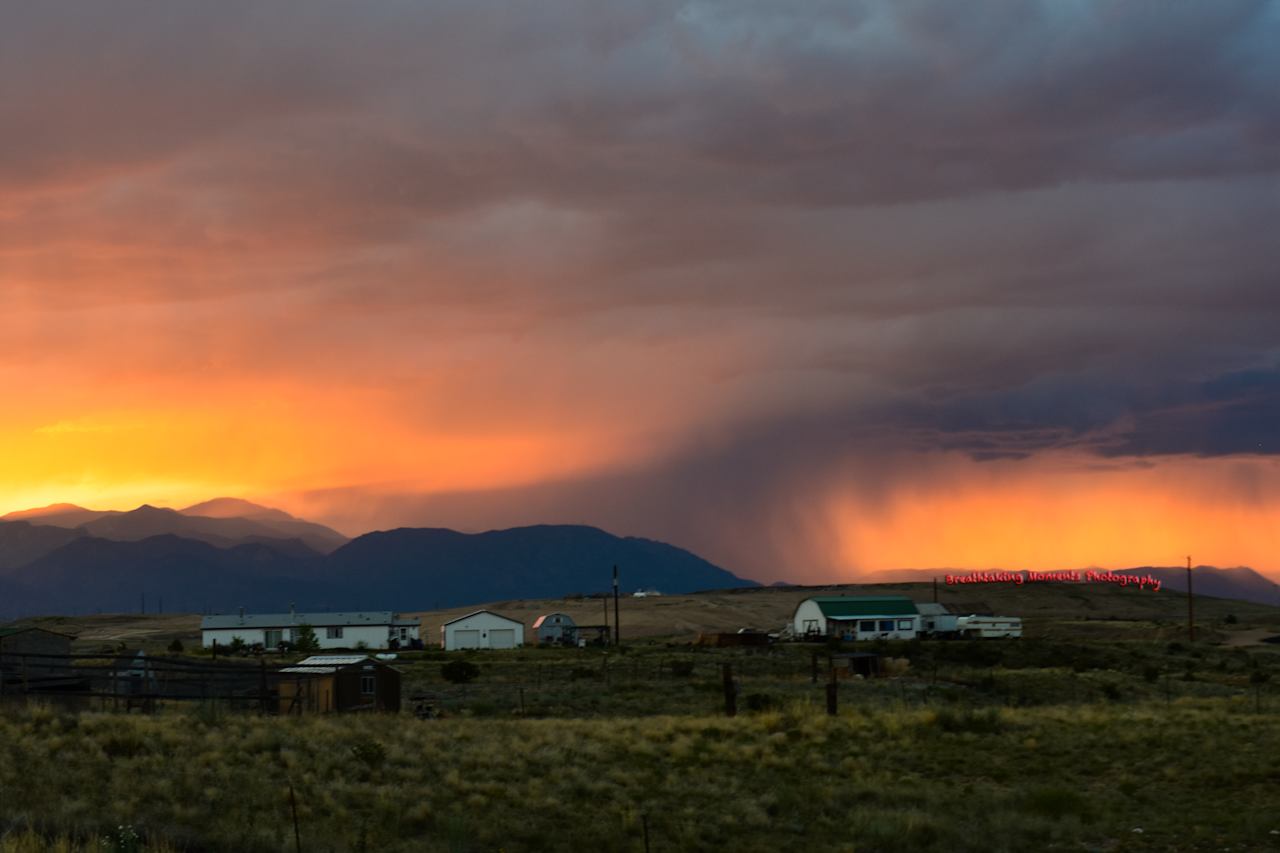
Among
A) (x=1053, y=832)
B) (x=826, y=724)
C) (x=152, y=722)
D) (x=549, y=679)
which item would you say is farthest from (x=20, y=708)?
(x=549, y=679)

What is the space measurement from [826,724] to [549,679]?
35187 mm

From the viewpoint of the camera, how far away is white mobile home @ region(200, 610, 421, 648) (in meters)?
129

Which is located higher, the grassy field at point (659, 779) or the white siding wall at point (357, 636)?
the grassy field at point (659, 779)

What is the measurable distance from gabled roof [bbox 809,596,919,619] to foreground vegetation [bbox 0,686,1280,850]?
8718 cm

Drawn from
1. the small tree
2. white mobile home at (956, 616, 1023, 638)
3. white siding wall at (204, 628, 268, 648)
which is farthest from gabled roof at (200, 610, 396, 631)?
white mobile home at (956, 616, 1023, 638)

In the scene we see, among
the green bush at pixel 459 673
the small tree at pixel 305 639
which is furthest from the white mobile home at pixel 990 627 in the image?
the green bush at pixel 459 673

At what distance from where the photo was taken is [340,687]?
47875 mm

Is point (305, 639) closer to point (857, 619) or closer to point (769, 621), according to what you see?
point (857, 619)

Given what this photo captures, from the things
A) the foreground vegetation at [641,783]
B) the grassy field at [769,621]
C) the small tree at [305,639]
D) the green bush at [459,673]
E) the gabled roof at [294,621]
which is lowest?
the grassy field at [769,621]

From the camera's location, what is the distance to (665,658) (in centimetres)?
8988

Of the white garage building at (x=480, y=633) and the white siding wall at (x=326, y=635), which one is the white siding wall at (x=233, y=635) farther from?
the white garage building at (x=480, y=633)

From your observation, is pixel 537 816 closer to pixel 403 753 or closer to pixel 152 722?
pixel 403 753

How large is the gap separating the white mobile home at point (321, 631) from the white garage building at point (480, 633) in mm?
4284

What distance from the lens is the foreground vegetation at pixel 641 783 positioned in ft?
83.4
